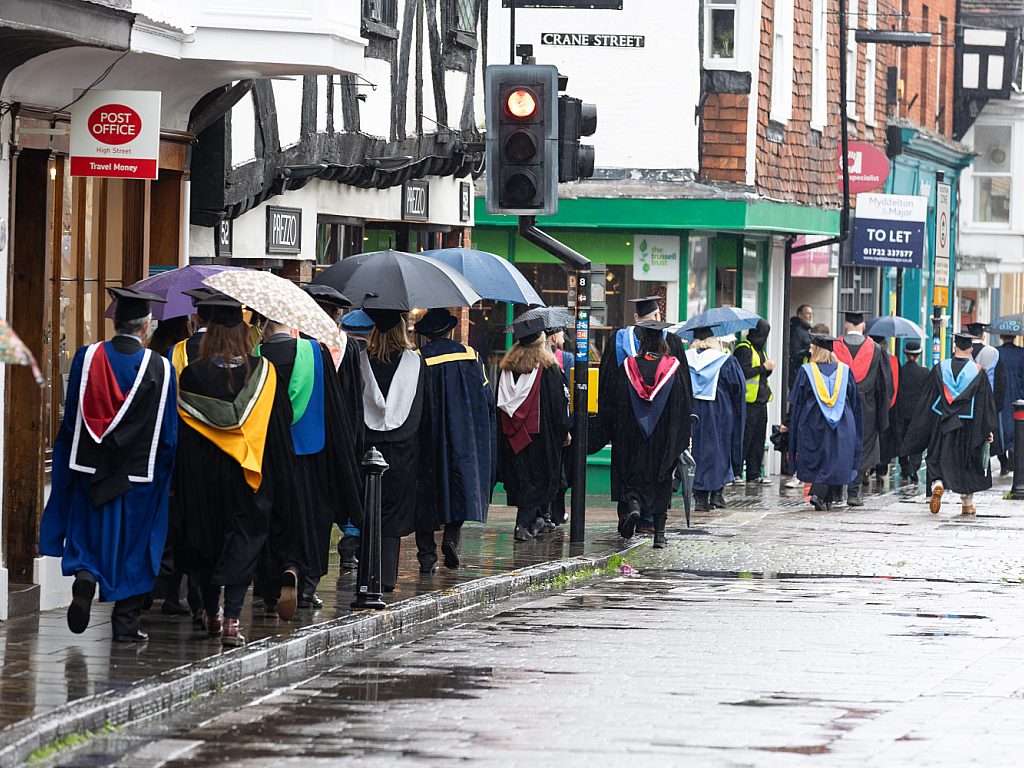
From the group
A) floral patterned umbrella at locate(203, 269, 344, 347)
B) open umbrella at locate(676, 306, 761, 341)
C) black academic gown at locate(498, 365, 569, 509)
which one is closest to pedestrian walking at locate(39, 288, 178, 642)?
floral patterned umbrella at locate(203, 269, 344, 347)

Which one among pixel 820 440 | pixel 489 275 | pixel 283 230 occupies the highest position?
pixel 283 230

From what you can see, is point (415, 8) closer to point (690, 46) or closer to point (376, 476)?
point (690, 46)

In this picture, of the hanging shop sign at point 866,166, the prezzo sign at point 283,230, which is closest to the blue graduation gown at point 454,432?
the prezzo sign at point 283,230

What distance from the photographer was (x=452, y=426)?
46.9 feet

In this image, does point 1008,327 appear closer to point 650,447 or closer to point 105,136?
point 650,447

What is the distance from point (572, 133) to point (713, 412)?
5706 millimetres

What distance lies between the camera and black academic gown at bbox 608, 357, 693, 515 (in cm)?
1767

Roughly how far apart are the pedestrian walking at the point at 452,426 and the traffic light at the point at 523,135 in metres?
1.93

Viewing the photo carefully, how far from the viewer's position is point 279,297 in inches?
432

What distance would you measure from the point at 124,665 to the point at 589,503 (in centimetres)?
1264

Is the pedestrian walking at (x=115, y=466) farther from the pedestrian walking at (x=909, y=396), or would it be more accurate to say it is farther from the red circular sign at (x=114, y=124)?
the pedestrian walking at (x=909, y=396)

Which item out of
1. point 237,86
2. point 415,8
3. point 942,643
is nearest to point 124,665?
point 942,643

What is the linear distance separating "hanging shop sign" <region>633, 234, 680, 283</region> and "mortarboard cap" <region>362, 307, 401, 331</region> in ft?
39.4

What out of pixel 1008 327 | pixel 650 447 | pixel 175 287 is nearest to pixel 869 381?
pixel 650 447
